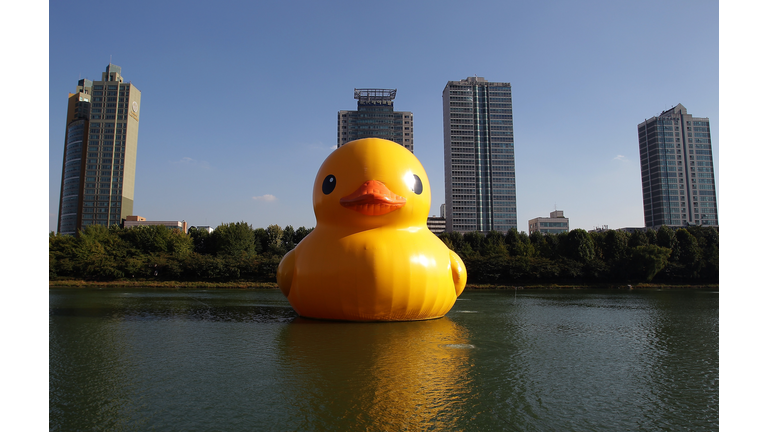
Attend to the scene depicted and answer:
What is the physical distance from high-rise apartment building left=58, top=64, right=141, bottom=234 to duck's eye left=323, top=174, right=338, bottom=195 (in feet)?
392

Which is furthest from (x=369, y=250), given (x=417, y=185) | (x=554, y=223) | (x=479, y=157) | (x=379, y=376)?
(x=554, y=223)

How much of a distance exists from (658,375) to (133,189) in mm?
135510

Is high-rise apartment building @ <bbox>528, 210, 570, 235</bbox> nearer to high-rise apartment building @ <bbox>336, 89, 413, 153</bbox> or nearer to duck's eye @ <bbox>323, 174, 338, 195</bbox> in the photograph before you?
high-rise apartment building @ <bbox>336, 89, 413, 153</bbox>

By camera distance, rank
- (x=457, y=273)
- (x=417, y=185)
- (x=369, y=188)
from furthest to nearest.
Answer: (x=457, y=273)
(x=417, y=185)
(x=369, y=188)

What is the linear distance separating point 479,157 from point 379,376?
4422 inches

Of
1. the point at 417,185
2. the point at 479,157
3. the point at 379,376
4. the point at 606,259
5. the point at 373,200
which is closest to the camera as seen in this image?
the point at 379,376

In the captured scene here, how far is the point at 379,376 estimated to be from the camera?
8148mm

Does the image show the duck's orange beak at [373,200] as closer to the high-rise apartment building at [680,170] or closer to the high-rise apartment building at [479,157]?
the high-rise apartment building at [479,157]

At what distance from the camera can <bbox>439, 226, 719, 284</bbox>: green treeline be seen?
4156 cm

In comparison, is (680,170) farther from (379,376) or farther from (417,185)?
(379,376)

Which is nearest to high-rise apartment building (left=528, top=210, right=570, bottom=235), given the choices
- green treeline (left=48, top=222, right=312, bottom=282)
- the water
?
green treeline (left=48, top=222, right=312, bottom=282)

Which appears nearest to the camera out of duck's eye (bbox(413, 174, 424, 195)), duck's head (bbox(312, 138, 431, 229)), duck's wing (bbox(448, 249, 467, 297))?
duck's head (bbox(312, 138, 431, 229))

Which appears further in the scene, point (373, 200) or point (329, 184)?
point (329, 184)

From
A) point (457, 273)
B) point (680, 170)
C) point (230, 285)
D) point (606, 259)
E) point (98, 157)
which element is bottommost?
point (230, 285)
